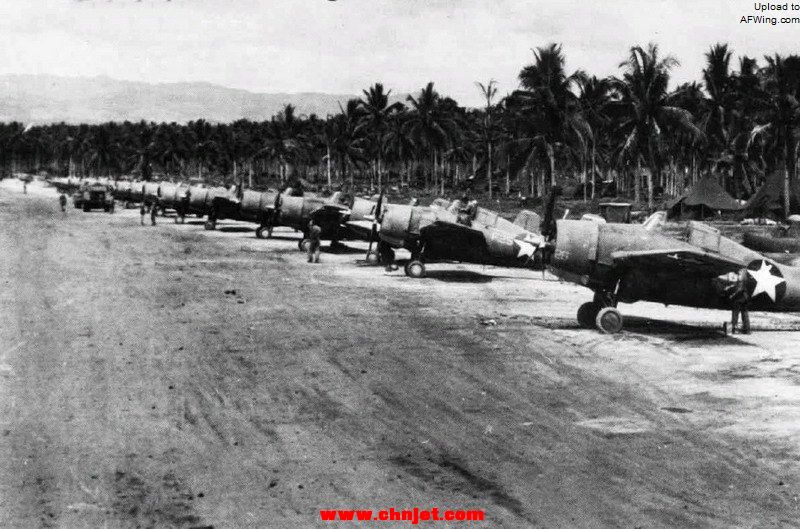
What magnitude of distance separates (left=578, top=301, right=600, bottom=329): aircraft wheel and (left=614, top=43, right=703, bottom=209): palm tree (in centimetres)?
3032

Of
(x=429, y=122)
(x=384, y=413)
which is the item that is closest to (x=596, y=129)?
(x=429, y=122)

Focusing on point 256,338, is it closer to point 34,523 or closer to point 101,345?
point 101,345

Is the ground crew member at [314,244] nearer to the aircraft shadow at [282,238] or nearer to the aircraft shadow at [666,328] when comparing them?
the aircraft shadow at [282,238]

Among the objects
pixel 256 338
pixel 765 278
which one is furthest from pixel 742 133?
pixel 256 338

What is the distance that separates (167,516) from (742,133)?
59540 millimetres

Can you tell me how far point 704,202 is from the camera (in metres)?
50.3

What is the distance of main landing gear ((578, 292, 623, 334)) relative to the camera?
1689cm

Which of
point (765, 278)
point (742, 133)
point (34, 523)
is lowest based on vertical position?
point (34, 523)

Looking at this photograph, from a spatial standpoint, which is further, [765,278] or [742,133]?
[742,133]

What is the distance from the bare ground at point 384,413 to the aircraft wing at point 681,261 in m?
1.30

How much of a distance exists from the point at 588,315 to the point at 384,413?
802 cm

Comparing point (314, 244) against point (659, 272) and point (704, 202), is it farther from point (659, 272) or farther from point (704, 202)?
point (704, 202)

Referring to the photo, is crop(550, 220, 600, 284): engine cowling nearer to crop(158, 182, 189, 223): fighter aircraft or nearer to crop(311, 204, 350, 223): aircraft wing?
crop(311, 204, 350, 223): aircraft wing

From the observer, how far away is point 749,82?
5206 centimetres
